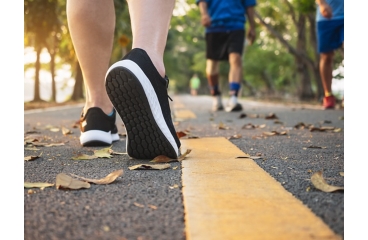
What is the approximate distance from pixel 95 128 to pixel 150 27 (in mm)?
916

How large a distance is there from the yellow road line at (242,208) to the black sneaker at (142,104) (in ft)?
0.58

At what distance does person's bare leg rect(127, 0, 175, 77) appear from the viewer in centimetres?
205

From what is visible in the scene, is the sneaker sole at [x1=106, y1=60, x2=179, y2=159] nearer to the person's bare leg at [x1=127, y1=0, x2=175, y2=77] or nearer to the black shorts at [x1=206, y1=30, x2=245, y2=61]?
the person's bare leg at [x1=127, y1=0, x2=175, y2=77]

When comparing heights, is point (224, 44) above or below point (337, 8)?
below

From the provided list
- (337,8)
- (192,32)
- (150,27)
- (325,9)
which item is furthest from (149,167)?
(192,32)

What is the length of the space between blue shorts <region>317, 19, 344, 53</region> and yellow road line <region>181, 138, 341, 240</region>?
495cm

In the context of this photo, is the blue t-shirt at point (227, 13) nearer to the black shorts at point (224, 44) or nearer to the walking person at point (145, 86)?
the black shorts at point (224, 44)

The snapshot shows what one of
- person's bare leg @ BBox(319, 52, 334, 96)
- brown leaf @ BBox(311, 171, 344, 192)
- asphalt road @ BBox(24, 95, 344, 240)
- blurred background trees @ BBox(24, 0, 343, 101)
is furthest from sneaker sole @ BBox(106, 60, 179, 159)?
blurred background trees @ BBox(24, 0, 343, 101)

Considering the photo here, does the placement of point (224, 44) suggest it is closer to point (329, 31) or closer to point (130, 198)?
point (329, 31)

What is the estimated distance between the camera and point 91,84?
276 cm

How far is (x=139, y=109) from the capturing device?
1.93 m

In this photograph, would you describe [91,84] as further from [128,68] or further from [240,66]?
[240,66]
